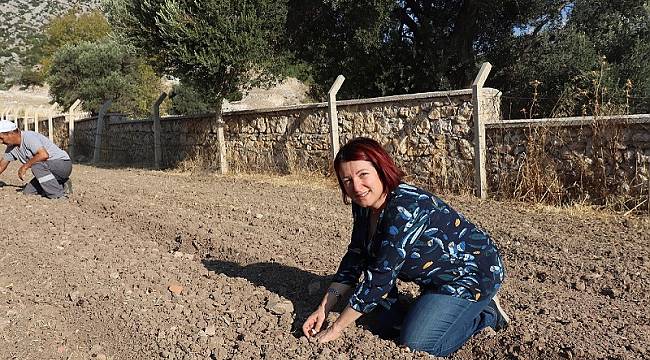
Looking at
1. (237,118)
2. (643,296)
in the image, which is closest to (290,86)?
(237,118)

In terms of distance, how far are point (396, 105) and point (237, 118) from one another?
13.9ft

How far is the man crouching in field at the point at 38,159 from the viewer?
22.8ft

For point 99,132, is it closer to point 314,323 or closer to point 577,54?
point 577,54

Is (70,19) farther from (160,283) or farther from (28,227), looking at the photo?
(160,283)

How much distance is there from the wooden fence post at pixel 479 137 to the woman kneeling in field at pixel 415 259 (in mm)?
4285

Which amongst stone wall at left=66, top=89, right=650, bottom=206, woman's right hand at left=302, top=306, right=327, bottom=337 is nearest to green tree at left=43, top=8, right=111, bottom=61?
stone wall at left=66, top=89, right=650, bottom=206

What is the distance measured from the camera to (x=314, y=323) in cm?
299

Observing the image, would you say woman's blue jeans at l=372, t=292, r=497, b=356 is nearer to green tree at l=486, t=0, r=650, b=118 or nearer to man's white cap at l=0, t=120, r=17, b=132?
man's white cap at l=0, t=120, r=17, b=132

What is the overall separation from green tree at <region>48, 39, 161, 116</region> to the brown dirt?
67.5ft

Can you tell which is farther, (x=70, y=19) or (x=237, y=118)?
(x=70, y=19)

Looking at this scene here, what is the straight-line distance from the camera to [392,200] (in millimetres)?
2635

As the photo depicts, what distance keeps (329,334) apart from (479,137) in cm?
487

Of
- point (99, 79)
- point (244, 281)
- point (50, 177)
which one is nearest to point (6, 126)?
point (50, 177)

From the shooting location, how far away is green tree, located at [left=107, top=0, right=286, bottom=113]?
10.1 meters
